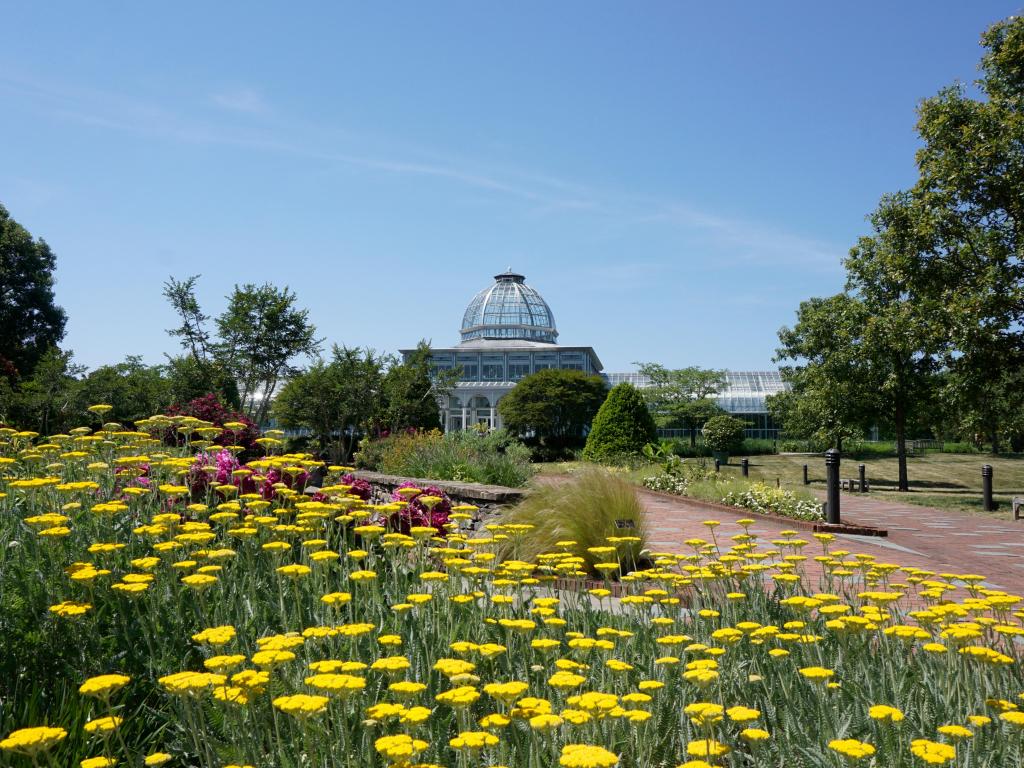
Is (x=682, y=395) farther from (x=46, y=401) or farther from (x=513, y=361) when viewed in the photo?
(x=46, y=401)

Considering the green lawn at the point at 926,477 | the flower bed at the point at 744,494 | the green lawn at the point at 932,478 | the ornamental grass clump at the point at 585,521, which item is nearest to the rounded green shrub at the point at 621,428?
the green lawn at the point at 926,477

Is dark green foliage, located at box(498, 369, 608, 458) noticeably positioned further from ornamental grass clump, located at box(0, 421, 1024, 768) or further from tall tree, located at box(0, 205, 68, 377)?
ornamental grass clump, located at box(0, 421, 1024, 768)

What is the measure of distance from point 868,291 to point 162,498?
25.7m

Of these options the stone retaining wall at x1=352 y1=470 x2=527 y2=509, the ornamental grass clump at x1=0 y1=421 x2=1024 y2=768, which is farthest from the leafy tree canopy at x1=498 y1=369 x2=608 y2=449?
the ornamental grass clump at x1=0 y1=421 x2=1024 y2=768

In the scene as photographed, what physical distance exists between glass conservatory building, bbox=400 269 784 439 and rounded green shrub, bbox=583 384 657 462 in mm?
42989

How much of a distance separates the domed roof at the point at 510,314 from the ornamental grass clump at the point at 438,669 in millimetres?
71954

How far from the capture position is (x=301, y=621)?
3412 millimetres

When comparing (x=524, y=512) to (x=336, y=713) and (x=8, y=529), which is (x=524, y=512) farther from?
(x=336, y=713)

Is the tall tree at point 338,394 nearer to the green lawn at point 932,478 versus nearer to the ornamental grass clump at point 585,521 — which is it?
the green lawn at point 932,478

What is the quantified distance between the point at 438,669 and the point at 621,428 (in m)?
19.0

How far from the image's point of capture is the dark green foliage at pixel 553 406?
Result: 140 ft

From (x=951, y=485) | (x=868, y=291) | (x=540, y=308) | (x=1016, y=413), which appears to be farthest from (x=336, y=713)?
(x=540, y=308)

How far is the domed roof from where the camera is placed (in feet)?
250

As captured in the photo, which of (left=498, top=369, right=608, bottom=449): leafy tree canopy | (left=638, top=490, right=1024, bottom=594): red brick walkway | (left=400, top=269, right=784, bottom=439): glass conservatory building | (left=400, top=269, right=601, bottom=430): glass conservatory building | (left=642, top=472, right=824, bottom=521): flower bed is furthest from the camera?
(left=400, top=269, right=601, bottom=430): glass conservatory building
